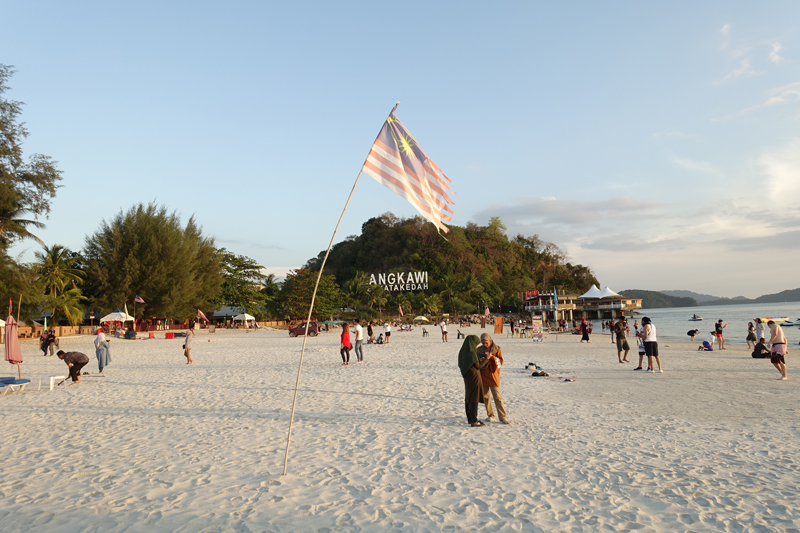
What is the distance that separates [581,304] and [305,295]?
5784 centimetres

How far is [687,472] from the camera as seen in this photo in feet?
15.6

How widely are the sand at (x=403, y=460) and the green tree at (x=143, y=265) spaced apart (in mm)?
33956

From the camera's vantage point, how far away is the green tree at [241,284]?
54.8 meters

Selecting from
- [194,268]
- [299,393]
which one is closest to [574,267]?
[194,268]

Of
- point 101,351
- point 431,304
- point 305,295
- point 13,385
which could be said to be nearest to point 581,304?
point 431,304

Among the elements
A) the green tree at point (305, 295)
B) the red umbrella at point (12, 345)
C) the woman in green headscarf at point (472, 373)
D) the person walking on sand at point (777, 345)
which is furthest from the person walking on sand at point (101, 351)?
the green tree at point (305, 295)

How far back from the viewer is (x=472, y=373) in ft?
21.9

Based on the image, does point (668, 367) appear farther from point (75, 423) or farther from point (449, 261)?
point (449, 261)

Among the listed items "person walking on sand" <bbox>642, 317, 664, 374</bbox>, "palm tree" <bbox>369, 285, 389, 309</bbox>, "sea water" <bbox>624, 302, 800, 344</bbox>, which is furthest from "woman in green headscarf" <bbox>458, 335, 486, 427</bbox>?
"palm tree" <bbox>369, 285, 389, 309</bbox>

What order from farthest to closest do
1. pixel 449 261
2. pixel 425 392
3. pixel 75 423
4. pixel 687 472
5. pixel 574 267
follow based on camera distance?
pixel 574 267 < pixel 449 261 < pixel 425 392 < pixel 75 423 < pixel 687 472

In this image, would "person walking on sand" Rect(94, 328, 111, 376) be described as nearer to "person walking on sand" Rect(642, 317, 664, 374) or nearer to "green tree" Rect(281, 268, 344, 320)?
"person walking on sand" Rect(642, 317, 664, 374)

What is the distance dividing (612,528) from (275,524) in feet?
8.41

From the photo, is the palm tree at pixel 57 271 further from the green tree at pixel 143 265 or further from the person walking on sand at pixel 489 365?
the person walking on sand at pixel 489 365

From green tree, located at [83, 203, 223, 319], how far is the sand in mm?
33956
